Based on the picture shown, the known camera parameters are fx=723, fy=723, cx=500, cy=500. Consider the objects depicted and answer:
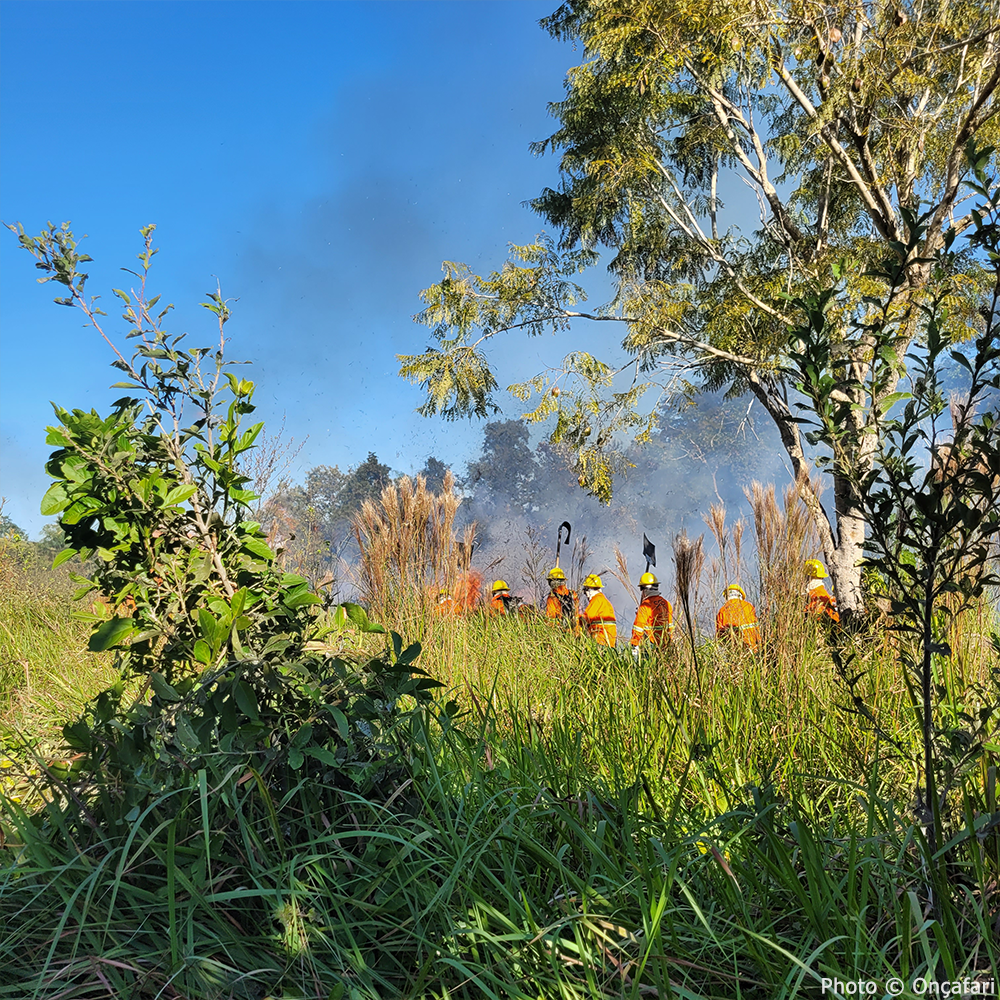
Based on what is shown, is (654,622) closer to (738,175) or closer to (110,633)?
(110,633)

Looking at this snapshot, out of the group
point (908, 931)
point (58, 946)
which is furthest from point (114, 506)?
point (908, 931)

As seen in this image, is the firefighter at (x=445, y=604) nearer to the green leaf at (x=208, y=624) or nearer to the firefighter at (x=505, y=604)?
the firefighter at (x=505, y=604)

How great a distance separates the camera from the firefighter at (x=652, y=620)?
3.01 meters

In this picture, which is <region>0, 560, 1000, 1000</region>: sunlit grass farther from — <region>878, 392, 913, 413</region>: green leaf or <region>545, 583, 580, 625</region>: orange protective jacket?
<region>545, 583, 580, 625</region>: orange protective jacket

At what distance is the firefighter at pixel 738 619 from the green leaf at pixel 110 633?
219cm

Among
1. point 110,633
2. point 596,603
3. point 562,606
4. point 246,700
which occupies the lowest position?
point 246,700

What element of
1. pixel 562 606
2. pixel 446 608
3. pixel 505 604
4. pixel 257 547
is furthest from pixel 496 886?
pixel 505 604

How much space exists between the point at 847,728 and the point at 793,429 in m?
9.88

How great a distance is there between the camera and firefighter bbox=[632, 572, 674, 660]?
3014mm

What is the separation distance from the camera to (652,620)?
4926mm

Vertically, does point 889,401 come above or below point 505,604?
below

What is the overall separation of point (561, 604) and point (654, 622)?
66 centimetres

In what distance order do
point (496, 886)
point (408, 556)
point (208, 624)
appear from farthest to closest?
point (408, 556), point (208, 624), point (496, 886)

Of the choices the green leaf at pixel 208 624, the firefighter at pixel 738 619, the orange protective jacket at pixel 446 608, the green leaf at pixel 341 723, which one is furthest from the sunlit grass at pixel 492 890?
the orange protective jacket at pixel 446 608
